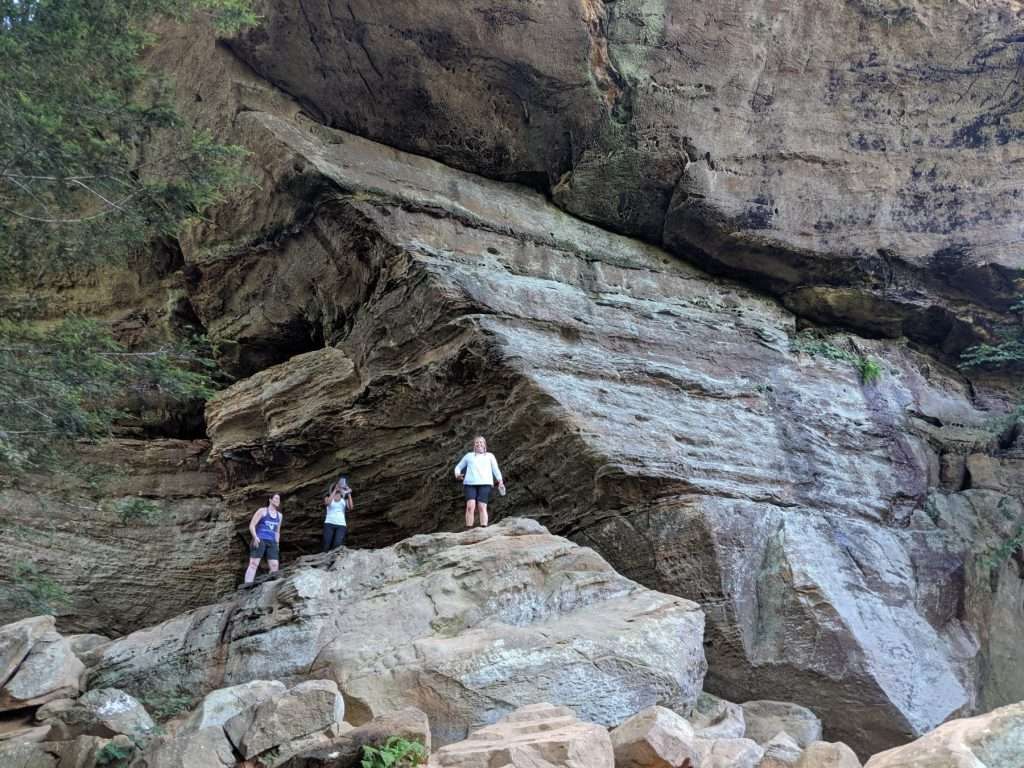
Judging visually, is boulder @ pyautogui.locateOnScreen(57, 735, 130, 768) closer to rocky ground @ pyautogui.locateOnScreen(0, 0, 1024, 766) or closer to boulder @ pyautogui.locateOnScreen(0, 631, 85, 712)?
boulder @ pyautogui.locateOnScreen(0, 631, 85, 712)

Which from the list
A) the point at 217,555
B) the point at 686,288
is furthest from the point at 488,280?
the point at 217,555

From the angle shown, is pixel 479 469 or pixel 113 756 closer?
pixel 113 756

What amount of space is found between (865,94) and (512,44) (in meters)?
6.54

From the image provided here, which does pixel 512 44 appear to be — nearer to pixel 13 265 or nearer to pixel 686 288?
pixel 686 288

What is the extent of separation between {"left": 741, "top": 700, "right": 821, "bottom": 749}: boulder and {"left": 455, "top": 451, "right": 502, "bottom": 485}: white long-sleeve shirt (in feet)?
13.4

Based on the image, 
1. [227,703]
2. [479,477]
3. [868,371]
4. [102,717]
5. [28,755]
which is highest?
[868,371]

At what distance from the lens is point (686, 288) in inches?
613

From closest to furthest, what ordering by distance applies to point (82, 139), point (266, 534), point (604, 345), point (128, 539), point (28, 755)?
1. point (28, 755)
2. point (82, 139)
3. point (266, 534)
4. point (604, 345)
5. point (128, 539)

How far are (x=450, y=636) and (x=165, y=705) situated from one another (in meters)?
3.21

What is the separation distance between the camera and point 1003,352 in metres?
16.0

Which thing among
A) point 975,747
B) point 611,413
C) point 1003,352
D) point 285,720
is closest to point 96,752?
point 285,720

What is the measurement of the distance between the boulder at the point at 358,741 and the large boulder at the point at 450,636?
1.62m

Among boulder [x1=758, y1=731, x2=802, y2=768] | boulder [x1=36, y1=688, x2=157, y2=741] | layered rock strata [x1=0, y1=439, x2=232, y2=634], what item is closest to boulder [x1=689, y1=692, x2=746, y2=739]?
boulder [x1=758, y1=731, x2=802, y2=768]

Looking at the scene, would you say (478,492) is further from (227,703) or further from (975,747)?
(975,747)
